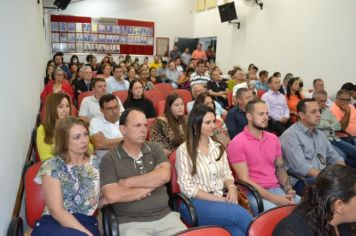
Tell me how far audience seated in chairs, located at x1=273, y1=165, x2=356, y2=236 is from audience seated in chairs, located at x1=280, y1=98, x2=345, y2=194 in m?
1.37

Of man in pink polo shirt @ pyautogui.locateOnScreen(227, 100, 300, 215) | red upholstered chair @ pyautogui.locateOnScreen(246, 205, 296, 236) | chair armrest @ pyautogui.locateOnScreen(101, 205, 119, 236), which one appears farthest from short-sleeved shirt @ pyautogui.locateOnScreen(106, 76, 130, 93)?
red upholstered chair @ pyautogui.locateOnScreen(246, 205, 296, 236)

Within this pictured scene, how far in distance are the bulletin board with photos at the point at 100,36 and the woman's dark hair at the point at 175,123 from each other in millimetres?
9311

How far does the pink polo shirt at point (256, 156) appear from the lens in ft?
8.70

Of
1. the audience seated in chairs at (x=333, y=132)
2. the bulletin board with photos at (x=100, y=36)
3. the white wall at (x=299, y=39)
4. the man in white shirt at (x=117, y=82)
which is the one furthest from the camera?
the bulletin board with photos at (x=100, y=36)

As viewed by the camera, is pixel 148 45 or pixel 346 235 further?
pixel 148 45

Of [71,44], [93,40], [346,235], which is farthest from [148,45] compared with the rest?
[346,235]

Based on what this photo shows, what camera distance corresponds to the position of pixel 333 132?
13.7 ft

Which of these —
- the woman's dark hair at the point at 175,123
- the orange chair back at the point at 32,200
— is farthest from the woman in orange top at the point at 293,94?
the orange chair back at the point at 32,200

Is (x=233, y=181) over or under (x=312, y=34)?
under

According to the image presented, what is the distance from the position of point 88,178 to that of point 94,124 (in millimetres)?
1326

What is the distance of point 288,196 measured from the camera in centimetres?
259

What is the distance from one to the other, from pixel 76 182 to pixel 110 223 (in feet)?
1.10

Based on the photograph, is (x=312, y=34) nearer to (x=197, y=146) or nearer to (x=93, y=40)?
(x=197, y=146)

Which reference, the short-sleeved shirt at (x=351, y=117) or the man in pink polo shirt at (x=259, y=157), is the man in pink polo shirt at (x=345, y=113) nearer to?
the short-sleeved shirt at (x=351, y=117)
